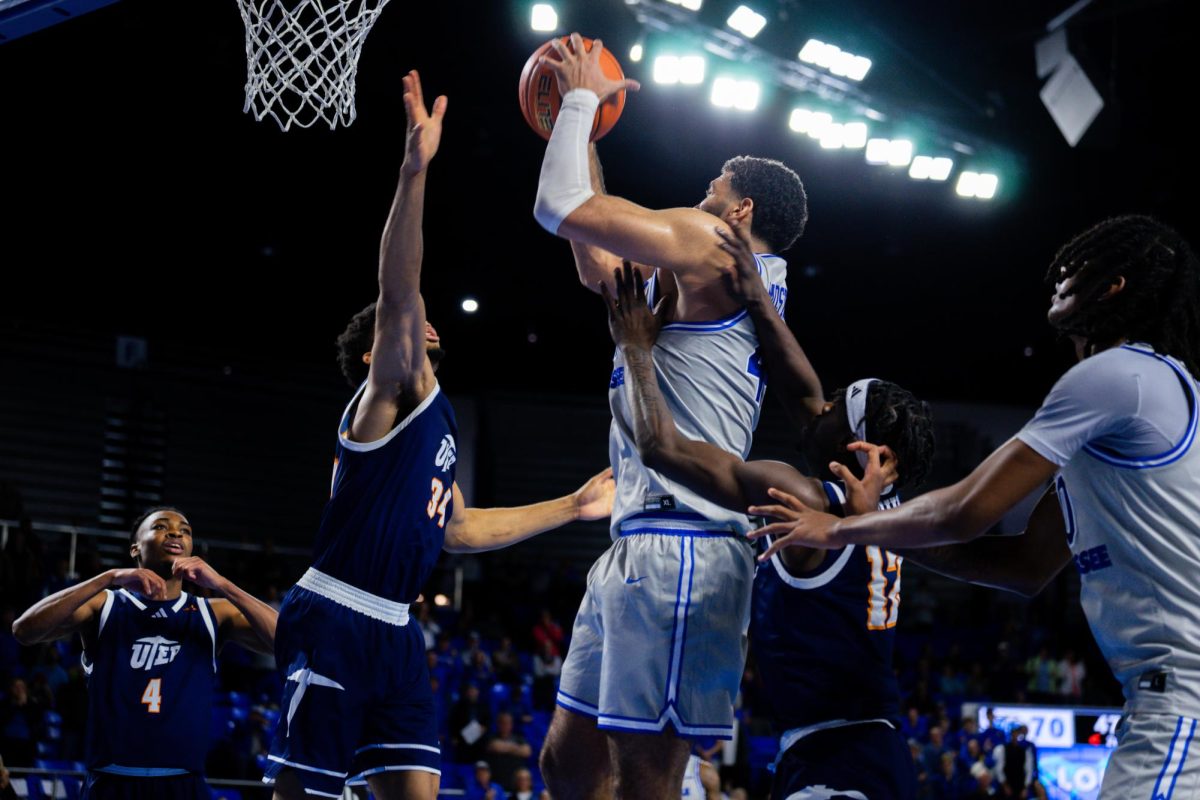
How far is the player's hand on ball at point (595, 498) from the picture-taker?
5.12 metres

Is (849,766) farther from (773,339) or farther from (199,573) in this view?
(199,573)

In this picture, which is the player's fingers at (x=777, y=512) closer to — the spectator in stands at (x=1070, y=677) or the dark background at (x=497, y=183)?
the dark background at (x=497, y=183)

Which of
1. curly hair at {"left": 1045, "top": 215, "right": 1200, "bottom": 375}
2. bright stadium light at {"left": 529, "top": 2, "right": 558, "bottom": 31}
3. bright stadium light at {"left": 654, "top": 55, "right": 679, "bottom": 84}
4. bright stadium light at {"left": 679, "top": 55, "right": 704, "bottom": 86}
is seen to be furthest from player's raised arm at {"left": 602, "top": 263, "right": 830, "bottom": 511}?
bright stadium light at {"left": 679, "top": 55, "right": 704, "bottom": 86}

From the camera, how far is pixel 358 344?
4.86 meters

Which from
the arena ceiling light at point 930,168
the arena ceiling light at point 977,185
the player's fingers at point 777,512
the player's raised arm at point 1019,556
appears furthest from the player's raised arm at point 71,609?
the arena ceiling light at point 977,185

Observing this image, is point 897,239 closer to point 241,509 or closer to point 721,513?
point 241,509

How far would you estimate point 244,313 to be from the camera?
19.9 meters

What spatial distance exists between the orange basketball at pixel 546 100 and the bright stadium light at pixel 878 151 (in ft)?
31.3

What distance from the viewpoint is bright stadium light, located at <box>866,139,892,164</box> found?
45.3 ft

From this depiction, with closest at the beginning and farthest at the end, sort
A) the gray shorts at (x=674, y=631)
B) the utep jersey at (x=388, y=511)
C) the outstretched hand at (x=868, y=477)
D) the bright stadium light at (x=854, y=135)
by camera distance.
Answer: the outstretched hand at (x=868, y=477)
the gray shorts at (x=674, y=631)
the utep jersey at (x=388, y=511)
the bright stadium light at (x=854, y=135)

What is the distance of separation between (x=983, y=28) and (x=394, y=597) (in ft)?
33.7

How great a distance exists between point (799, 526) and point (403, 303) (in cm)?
180

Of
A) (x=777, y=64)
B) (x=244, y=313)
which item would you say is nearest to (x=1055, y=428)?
(x=777, y=64)

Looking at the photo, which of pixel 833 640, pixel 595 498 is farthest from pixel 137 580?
pixel 833 640
